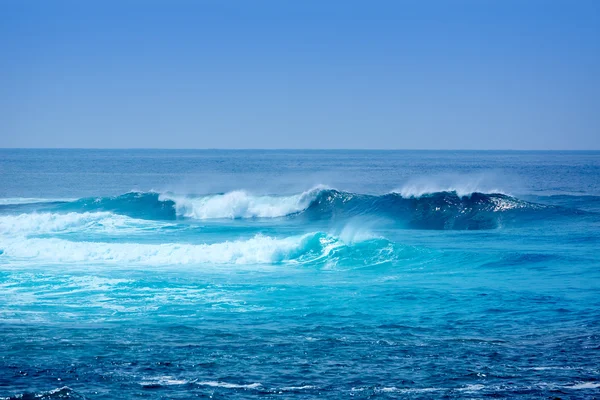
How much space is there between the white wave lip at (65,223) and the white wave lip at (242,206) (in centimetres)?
524

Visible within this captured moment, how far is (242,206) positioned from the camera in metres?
36.5

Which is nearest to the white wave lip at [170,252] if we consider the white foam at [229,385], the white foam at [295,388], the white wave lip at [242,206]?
the white foam at [229,385]

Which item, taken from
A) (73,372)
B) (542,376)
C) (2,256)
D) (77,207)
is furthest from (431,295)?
(77,207)

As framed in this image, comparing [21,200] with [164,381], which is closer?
[164,381]

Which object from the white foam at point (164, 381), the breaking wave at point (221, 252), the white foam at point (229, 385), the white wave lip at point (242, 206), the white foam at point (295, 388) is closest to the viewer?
the white foam at point (295, 388)

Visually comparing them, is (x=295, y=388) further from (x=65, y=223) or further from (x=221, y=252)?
(x=65, y=223)

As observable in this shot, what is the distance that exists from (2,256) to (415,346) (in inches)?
609

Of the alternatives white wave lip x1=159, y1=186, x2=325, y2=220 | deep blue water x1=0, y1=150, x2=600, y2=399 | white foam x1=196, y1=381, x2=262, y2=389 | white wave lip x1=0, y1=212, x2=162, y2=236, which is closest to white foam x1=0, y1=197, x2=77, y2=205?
white wave lip x1=0, y1=212, x2=162, y2=236

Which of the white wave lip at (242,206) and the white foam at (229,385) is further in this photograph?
the white wave lip at (242,206)

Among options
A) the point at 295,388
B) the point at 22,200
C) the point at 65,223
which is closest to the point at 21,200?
the point at 22,200

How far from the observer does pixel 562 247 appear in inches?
862

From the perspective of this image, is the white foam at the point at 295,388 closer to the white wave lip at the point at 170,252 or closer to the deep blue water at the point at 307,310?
the deep blue water at the point at 307,310

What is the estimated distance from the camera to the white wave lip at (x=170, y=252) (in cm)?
2020

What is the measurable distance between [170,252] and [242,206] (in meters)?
15.6
